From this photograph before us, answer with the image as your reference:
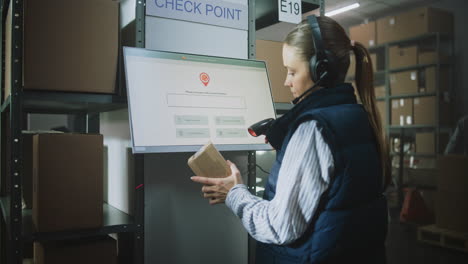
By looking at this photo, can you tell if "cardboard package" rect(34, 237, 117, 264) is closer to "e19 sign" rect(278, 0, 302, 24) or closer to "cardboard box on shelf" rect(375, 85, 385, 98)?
"e19 sign" rect(278, 0, 302, 24)

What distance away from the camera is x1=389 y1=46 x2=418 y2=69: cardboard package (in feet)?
18.5

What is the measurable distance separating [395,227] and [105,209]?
3.90 meters

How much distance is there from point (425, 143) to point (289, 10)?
4.44 meters

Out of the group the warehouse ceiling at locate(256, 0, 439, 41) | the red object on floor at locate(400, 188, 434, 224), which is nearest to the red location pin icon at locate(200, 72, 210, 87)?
the red object on floor at locate(400, 188, 434, 224)

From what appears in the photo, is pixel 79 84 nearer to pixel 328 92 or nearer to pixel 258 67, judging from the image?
pixel 258 67

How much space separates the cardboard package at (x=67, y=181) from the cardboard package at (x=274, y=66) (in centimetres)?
91

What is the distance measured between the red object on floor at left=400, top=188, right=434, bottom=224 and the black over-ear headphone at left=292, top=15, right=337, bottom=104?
4010 mm

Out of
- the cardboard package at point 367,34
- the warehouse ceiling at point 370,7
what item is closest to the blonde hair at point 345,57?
the warehouse ceiling at point 370,7

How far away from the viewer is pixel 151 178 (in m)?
1.62

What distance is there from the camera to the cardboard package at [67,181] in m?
1.33

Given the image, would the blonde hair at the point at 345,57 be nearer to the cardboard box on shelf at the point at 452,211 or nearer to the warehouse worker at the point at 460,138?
the cardboard box on shelf at the point at 452,211

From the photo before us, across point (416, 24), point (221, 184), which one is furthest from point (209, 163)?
point (416, 24)

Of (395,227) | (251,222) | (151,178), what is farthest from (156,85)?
(395,227)

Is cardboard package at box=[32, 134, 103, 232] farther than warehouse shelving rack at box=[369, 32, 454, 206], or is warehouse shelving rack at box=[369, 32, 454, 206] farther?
warehouse shelving rack at box=[369, 32, 454, 206]
